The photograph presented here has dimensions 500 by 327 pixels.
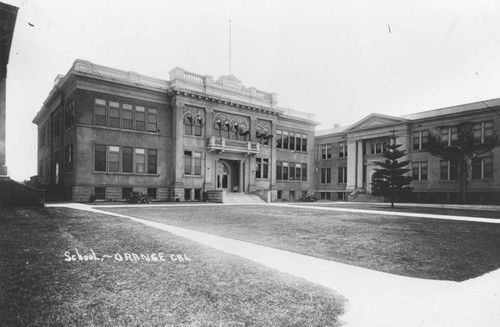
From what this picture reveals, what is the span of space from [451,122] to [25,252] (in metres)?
39.4

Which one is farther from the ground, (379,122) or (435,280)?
(379,122)

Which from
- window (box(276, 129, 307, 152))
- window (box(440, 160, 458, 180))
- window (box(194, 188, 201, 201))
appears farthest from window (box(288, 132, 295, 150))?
window (box(440, 160, 458, 180))

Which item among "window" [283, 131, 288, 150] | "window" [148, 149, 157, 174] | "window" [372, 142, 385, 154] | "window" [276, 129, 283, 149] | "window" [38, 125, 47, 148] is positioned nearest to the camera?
"window" [148, 149, 157, 174]

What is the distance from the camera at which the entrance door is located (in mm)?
34875

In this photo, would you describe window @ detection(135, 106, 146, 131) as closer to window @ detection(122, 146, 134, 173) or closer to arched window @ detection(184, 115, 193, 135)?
window @ detection(122, 146, 134, 173)

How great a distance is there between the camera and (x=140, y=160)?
29859mm

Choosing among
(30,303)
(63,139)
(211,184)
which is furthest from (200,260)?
(63,139)

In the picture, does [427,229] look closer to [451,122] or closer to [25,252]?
[25,252]

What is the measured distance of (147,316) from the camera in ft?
12.6

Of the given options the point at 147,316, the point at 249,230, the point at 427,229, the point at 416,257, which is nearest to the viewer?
the point at 147,316

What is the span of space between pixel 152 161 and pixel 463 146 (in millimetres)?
29198

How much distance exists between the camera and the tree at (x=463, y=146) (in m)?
31.3

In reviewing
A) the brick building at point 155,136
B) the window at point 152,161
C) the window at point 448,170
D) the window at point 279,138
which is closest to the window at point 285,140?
the window at point 279,138

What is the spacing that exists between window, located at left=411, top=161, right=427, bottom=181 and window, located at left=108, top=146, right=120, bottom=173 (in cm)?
3174
